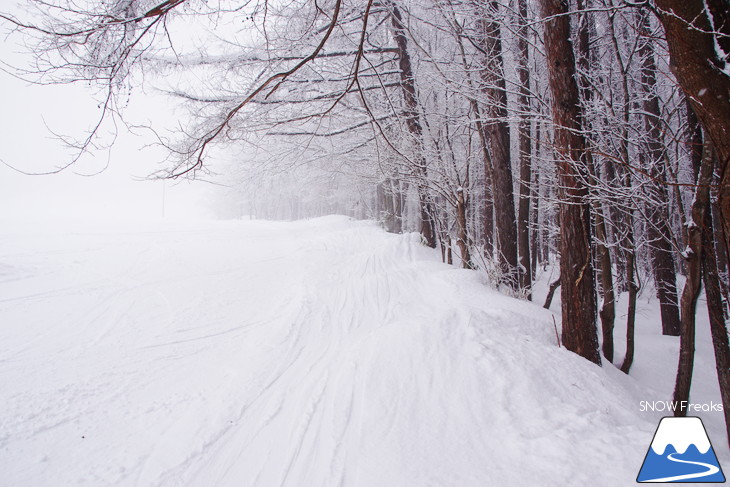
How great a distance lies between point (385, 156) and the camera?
7957mm

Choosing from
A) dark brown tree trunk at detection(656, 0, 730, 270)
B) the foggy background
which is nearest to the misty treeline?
dark brown tree trunk at detection(656, 0, 730, 270)

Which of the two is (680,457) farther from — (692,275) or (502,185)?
(502,185)

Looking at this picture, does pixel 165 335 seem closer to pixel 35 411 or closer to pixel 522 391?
pixel 35 411

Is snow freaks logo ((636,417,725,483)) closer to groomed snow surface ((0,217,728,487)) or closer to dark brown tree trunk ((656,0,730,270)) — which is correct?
groomed snow surface ((0,217,728,487))

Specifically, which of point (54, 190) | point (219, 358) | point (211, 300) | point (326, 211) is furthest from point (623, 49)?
point (54, 190)

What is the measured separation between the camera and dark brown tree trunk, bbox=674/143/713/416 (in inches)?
124

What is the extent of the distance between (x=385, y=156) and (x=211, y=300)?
16.1ft

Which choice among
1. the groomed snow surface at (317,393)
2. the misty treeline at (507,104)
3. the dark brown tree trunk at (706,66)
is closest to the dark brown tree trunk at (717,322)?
the misty treeline at (507,104)

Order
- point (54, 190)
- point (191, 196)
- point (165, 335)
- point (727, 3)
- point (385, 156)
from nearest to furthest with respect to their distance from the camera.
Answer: point (727, 3)
point (165, 335)
point (385, 156)
point (54, 190)
point (191, 196)

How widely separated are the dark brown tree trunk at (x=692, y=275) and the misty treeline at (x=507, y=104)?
1cm

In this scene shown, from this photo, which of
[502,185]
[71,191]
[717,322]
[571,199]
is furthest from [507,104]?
[71,191]

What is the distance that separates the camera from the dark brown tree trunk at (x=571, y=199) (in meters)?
3.72

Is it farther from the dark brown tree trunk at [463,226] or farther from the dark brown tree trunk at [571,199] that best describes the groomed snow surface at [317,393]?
the dark brown tree trunk at [463,226]

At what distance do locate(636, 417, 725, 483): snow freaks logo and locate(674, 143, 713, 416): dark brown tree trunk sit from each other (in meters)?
1.62
